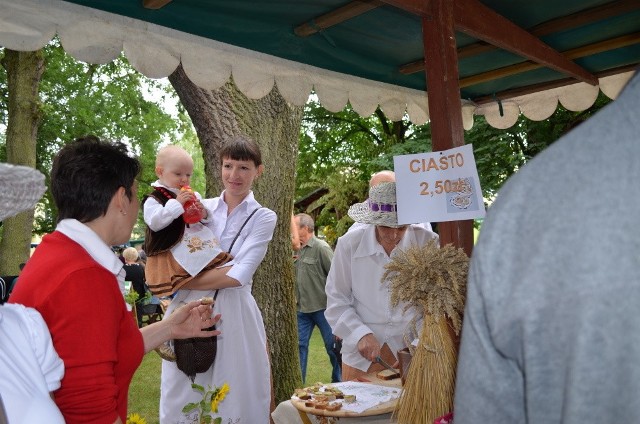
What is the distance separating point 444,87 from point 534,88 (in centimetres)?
225

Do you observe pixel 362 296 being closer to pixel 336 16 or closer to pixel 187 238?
pixel 187 238

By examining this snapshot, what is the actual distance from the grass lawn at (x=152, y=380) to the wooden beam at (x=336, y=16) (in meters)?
4.58

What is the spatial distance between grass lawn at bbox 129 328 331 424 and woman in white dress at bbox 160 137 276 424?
296cm

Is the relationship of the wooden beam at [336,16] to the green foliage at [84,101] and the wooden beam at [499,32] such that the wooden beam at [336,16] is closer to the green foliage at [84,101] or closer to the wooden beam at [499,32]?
the wooden beam at [499,32]

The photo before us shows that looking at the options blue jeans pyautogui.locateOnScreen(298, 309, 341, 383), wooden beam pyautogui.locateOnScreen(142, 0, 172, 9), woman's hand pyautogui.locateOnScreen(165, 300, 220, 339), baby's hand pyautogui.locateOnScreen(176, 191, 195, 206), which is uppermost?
wooden beam pyautogui.locateOnScreen(142, 0, 172, 9)

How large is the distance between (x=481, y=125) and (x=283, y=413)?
9942mm

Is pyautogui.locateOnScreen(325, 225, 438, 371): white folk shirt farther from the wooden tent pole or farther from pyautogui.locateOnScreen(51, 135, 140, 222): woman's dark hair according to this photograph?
pyautogui.locateOnScreen(51, 135, 140, 222): woman's dark hair

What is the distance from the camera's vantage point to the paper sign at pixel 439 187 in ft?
7.89

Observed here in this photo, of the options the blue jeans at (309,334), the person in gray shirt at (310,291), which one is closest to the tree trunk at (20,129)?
the person in gray shirt at (310,291)

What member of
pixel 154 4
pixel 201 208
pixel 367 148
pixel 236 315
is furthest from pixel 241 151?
pixel 367 148

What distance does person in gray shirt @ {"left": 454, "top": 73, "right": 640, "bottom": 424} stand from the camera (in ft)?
2.03

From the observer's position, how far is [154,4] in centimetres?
264

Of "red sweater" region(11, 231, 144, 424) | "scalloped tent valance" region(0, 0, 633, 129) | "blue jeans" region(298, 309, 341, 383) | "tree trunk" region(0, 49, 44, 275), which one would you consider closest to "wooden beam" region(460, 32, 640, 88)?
"scalloped tent valance" region(0, 0, 633, 129)

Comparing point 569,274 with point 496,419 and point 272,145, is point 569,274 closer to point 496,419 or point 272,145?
point 496,419
